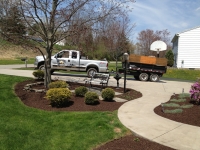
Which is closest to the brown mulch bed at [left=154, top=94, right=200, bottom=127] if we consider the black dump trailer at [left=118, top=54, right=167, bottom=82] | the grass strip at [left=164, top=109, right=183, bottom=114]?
the grass strip at [left=164, top=109, right=183, bottom=114]

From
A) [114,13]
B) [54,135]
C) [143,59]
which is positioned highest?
[114,13]

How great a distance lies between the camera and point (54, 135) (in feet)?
18.0

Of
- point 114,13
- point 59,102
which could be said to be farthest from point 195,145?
point 114,13

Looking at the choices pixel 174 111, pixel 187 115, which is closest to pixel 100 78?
pixel 174 111

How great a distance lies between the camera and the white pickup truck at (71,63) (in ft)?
57.8

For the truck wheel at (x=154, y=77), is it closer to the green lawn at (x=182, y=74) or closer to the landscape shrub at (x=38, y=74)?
the green lawn at (x=182, y=74)

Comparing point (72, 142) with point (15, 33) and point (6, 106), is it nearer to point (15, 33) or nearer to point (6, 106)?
point (6, 106)

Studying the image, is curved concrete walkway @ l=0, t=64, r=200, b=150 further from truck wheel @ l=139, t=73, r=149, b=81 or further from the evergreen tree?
truck wheel @ l=139, t=73, r=149, b=81

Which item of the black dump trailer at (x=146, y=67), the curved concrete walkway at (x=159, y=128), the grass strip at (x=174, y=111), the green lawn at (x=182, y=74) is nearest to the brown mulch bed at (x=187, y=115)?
the grass strip at (x=174, y=111)

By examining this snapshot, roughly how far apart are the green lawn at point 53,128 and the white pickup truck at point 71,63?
387 inches

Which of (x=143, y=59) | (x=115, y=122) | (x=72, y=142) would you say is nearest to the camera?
(x=72, y=142)

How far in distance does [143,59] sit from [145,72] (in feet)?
3.59

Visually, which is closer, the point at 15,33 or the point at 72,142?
the point at 72,142

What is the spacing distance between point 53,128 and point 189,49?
99.2 feet
